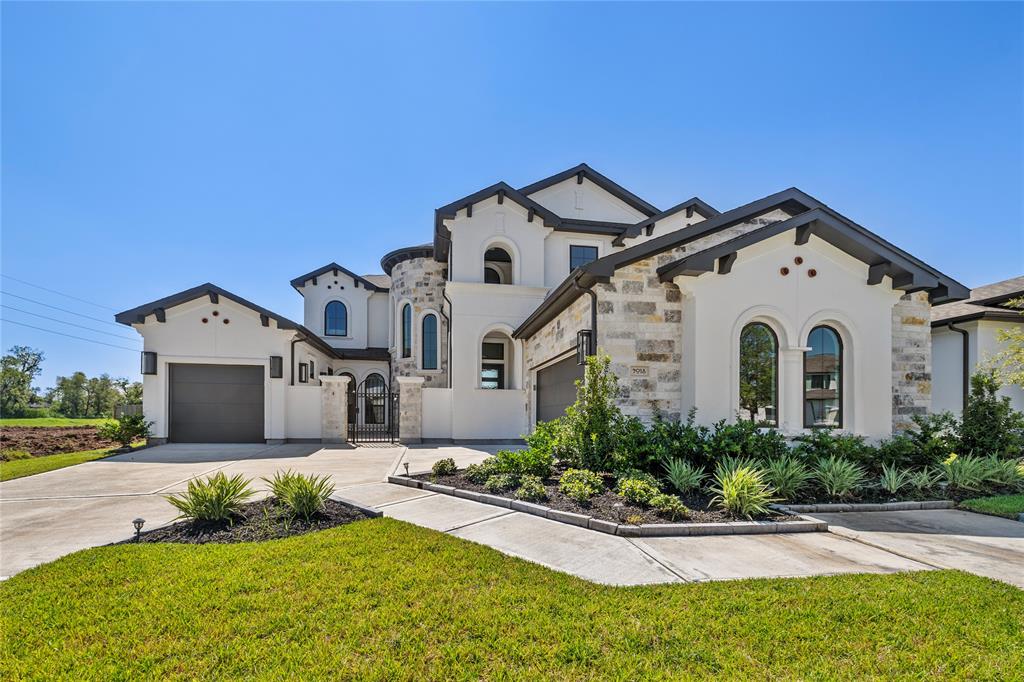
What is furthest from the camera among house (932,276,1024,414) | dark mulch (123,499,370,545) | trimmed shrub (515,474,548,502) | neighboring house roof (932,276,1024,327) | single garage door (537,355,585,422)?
house (932,276,1024,414)

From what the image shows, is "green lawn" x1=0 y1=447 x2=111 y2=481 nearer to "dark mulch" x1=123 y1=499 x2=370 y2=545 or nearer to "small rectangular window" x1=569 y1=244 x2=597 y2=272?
"dark mulch" x1=123 y1=499 x2=370 y2=545

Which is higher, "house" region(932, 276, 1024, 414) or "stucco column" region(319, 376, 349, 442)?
"house" region(932, 276, 1024, 414)

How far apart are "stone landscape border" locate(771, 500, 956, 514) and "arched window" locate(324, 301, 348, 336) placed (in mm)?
23804

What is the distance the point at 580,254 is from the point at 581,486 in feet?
42.6

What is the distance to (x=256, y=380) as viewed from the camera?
1653 cm

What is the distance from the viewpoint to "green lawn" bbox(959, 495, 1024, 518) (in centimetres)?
641

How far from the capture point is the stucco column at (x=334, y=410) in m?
16.6

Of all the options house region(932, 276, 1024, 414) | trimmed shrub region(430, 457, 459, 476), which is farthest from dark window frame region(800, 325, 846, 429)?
house region(932, 276, 1024, 414)

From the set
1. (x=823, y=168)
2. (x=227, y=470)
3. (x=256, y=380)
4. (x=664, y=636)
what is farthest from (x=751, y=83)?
(x=256, y=380)

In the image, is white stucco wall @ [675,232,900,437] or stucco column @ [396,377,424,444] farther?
stucco column @ [396,377,424,444]

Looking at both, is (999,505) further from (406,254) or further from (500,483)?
(406,254)

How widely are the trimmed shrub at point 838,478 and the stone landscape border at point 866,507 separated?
0.31m

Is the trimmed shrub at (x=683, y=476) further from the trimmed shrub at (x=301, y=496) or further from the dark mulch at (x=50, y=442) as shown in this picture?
the dark mulch at (x=50, y=442)

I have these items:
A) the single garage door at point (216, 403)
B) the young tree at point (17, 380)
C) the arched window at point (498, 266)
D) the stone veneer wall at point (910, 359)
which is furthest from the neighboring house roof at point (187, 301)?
the young tree at point (17, 380)
